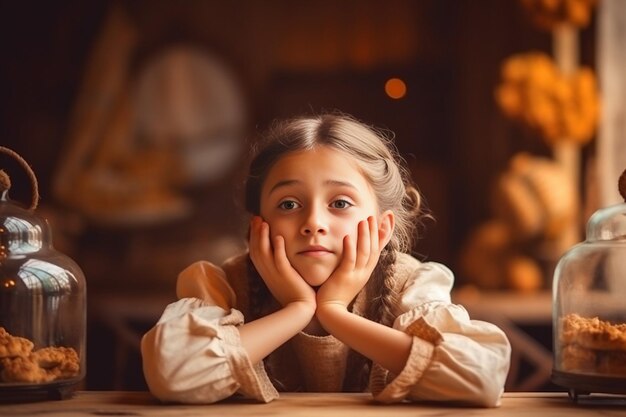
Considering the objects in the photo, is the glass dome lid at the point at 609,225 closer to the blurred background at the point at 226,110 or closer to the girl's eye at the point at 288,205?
the girl's eye at the point at 288,205

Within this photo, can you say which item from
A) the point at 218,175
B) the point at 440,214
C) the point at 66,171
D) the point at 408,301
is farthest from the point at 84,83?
the point at 408,301

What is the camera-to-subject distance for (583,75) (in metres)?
3.87

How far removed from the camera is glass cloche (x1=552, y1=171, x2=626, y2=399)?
125cm

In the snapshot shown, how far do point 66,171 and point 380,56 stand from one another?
1577 mm

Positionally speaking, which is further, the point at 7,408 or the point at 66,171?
the point at 66,171

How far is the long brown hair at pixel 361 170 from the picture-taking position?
1.48m

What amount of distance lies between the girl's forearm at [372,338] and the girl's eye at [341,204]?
15cm

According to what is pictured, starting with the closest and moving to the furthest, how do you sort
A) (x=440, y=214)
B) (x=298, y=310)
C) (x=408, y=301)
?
1. (x=298, y=310)
2. (x=408, y=301)
3. (x=440, y=214)

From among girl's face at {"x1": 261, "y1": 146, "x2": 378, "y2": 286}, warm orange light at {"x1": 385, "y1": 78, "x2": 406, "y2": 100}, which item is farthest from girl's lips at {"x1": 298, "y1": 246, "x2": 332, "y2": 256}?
warm orange light at {"x1": 385, "y1": 78, "x2": 406, "y2": 100}

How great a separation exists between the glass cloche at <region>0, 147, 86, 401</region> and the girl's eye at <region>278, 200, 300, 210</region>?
0.30 meters

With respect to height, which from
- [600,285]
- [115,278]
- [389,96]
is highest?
[389,96]

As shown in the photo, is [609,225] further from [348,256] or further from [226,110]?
[226,110]

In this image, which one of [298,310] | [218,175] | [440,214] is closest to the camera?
[298,310]

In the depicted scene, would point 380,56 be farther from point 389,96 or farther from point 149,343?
point 149,343
